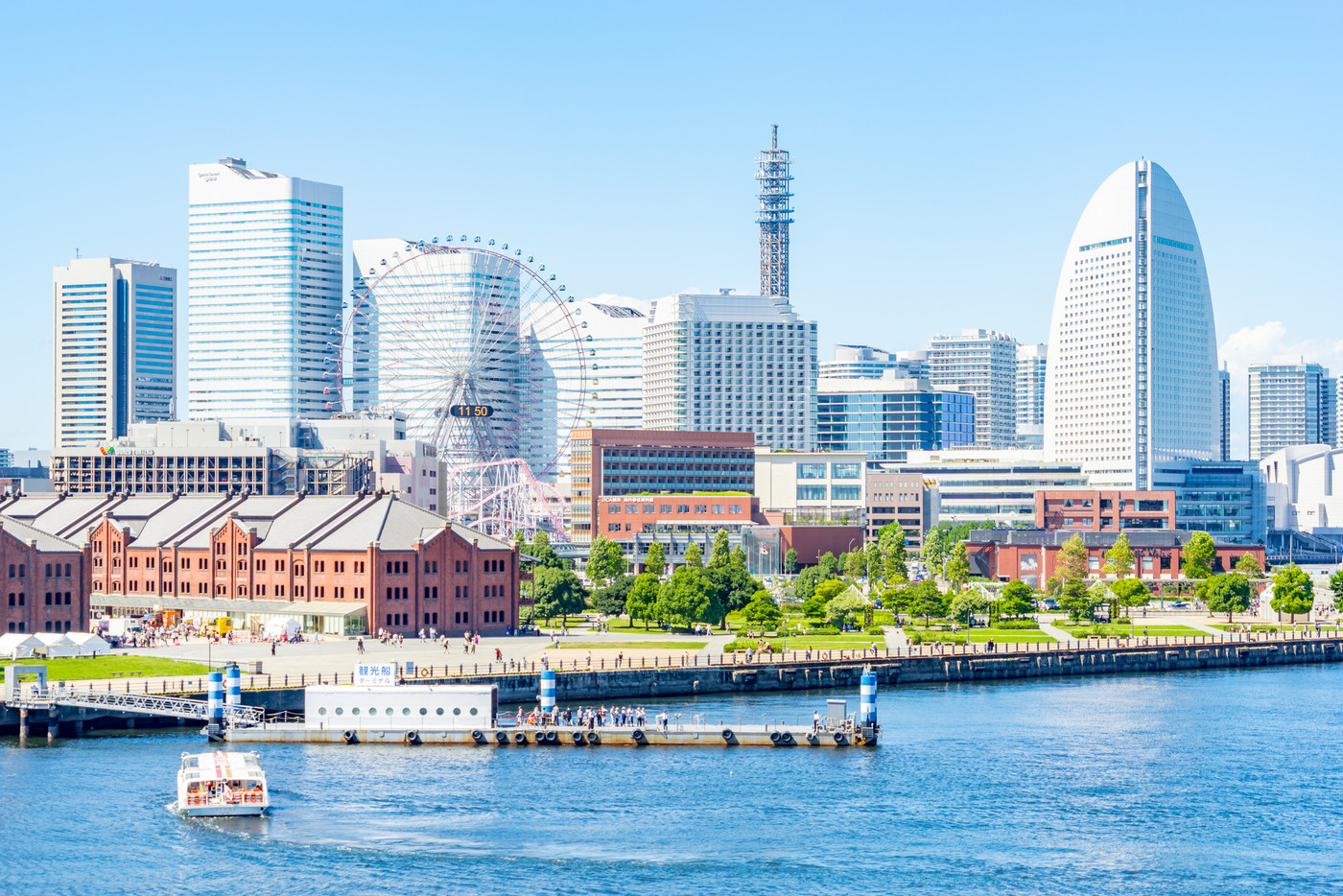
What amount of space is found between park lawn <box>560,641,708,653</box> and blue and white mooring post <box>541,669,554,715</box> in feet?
103

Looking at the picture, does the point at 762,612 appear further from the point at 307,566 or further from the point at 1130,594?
the point at 1130,594

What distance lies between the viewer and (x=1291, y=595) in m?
189

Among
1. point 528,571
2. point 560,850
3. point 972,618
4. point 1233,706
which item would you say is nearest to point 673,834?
point 560,850

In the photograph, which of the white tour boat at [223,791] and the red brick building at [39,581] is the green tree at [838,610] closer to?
the red brick building at [39,581]

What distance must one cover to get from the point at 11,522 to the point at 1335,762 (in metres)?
97.7

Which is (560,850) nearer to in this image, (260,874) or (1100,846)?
(260,874)

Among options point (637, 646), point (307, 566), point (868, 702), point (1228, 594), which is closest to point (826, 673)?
point (637, 646)

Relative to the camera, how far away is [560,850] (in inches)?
3132

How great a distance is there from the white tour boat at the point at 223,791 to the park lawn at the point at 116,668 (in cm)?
3553

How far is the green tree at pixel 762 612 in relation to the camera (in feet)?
513

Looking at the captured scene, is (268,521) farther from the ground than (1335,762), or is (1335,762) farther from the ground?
(268,521)

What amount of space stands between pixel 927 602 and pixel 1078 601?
16.7 m

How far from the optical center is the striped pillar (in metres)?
109

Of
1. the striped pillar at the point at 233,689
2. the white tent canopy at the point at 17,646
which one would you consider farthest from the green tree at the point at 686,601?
the striped pillar at the point at 233,689
